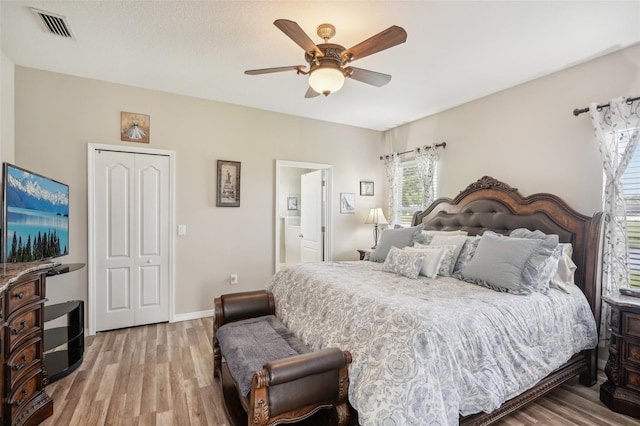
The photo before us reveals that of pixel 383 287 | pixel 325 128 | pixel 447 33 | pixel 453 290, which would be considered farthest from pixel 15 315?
pixel 325 128

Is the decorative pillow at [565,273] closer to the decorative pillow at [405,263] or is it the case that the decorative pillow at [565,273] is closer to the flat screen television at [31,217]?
the decorative pillow at [405,263]

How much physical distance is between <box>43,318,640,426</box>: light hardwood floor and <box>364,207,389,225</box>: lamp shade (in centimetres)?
Result: 290

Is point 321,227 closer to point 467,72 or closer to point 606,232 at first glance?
point 467,72

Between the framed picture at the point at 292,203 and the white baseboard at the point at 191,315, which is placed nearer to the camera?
the white baseboard at the point at 191,315

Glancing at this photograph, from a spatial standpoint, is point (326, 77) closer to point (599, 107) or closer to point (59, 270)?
point (599, 107)

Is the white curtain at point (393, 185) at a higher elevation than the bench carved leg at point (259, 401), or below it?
higher

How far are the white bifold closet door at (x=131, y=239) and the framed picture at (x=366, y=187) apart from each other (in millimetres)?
2945

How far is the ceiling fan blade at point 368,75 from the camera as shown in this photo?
2216mm

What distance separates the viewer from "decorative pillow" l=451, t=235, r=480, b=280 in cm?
281

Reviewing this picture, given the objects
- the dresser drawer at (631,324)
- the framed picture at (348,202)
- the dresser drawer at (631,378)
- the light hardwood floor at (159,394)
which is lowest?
the light hardwood floor at (159,394)

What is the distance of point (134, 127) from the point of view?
11.5 feet

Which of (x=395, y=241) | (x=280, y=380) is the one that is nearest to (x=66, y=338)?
(x=280, y=380)

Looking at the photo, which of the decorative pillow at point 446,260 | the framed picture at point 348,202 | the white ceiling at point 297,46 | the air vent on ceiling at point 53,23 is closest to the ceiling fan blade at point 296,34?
the white ceiling at point 297,46

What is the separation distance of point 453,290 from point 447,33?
1995mm
